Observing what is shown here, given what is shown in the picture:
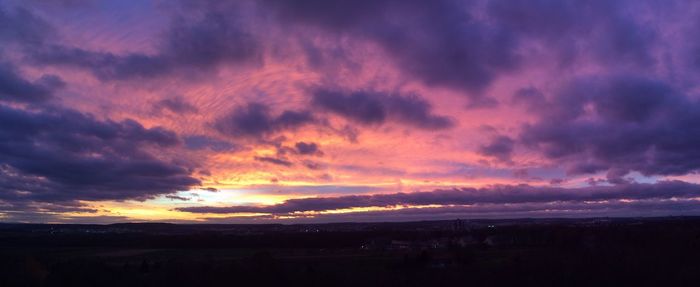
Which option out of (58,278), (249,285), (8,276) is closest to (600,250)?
(249,285)

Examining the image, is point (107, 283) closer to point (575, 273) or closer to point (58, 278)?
point (58, 278)

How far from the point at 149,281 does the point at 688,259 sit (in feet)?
105

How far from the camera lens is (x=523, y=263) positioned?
3341 cm

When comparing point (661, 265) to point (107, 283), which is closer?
point (661, 265)

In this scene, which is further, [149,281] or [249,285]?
[149,281]

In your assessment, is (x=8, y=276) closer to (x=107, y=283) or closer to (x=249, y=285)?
(x=107, y=283)

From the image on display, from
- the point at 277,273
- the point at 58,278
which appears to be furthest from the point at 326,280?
the point at 58,278

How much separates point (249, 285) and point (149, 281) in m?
6.89

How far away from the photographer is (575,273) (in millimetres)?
29703

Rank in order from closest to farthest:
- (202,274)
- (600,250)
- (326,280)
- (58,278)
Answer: (326,280)
(202,274)
(58,278)
(600,250)

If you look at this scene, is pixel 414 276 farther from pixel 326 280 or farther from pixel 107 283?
pixel 107 283

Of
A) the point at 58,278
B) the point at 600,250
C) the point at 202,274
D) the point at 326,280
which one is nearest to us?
the point at 326,280

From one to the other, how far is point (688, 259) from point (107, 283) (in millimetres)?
34647

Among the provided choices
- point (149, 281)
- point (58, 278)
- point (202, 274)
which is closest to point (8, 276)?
point (58, 278)
